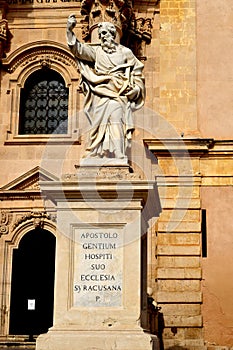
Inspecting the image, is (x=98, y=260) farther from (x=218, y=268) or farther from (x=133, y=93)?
(x=218, y=268)

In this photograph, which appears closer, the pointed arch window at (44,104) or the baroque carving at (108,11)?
the baroque carving at (108,11)

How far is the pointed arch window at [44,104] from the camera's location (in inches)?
637

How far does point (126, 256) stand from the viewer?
25.9 feet

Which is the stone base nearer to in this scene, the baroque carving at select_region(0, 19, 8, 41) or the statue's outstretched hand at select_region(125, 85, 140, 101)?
the statue's outstretched hand at select_region(125, 85, 140, 101)

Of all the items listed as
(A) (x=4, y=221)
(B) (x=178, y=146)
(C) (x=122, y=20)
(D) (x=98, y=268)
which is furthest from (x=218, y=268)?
(D) (x=98, y=268)

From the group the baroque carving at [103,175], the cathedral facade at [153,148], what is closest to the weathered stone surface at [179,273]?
the cathedral facade at [153,148]

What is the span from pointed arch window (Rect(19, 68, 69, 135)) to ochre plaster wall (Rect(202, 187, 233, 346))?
393cm

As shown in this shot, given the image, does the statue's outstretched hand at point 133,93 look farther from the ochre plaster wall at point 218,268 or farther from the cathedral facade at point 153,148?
the ochre plaster wall at point 218,268

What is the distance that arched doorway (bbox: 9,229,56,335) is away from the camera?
14.9 metres

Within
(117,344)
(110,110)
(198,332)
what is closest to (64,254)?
(117,344)

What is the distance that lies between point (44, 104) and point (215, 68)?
4075 mm

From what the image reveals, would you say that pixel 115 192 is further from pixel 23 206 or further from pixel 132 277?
pixel 23 206

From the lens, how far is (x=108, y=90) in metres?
8.64

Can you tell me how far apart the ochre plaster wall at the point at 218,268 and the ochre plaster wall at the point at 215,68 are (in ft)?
4.81
